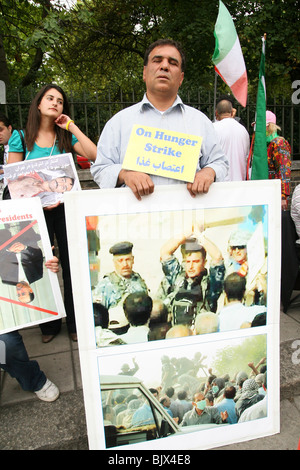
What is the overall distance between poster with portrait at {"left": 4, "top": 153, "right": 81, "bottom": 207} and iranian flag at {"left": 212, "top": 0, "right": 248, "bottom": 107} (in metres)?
1.50

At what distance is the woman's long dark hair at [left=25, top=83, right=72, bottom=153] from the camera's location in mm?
2398

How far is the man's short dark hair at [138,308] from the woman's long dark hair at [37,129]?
1.41 meters

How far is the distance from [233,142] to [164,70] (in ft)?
6.44

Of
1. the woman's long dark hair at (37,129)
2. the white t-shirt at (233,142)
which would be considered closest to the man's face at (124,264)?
the woman's long dark hair at (37,129)

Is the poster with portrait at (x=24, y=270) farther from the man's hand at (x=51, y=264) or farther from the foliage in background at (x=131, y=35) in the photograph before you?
the foliage in background at (x=131, y=35)

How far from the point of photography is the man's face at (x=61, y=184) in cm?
222

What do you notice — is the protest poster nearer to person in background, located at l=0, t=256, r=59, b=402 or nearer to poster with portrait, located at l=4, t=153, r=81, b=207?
person in background, located at l=0, t=256, r=59, b=402

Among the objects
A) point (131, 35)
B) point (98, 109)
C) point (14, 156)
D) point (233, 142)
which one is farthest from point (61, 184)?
point (131, 35)

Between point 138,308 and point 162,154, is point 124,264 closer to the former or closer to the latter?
point 138,308

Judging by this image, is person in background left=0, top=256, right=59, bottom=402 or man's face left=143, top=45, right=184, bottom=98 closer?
man's face left=143, top=45, right=184, bottom=98

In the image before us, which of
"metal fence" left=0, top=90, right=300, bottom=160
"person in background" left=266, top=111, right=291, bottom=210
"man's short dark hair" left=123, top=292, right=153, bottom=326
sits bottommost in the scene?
"man's short dark hair" left=123, top=292, right=153, bottom=326

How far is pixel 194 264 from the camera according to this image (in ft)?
4.87

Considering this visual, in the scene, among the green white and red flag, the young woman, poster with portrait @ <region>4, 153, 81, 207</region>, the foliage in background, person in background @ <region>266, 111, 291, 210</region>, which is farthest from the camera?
the foliage in background

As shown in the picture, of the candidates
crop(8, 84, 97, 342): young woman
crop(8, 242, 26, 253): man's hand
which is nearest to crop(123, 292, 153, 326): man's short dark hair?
crop(8, 242, 26, 253): man's hand
